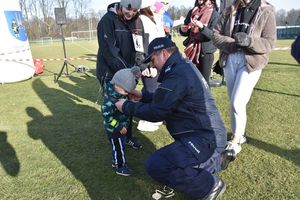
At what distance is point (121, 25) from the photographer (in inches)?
149

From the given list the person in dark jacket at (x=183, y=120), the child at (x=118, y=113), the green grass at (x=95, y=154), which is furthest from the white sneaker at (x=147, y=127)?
the person in dark jacket at (x=183, y=120)

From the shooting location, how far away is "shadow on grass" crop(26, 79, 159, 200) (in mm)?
3365

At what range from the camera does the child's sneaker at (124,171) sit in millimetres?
3585

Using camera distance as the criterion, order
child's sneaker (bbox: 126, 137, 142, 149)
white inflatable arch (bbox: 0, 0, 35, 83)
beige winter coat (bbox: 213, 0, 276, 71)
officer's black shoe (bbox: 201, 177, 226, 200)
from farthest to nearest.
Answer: white inflatable arch (bbox: 0, 0, 35, 83), child's sneaker (bbox: 126, 137, 142, 149), beige winter coat (bbox: 213, 0, 276, 71), officer's black shoe (bbox: 201, 177, 226, 200)

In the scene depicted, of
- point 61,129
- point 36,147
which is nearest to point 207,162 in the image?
point 36,147

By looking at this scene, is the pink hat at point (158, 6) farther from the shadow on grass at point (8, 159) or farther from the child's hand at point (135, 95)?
the shadow on grass at point (8, 159)

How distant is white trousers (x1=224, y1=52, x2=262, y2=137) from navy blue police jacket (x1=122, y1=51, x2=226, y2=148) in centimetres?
98

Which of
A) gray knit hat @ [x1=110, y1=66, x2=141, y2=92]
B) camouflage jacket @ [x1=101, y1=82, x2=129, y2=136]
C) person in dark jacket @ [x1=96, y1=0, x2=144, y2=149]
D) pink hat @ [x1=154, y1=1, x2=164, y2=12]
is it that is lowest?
Result: camouflage jacket @ [x1=101, y1=82, x2=129, y2=136]

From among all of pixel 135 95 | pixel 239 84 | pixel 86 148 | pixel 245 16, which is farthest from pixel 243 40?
pixel 86 148

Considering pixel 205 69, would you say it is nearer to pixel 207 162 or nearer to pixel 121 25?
pixel 121 25

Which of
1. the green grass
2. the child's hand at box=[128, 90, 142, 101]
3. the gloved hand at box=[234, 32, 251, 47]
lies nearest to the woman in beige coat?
the gloved hand at box=[234, 32, 251, 47]

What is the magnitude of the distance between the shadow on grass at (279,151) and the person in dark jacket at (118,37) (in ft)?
6.81

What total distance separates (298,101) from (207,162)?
14.5ft

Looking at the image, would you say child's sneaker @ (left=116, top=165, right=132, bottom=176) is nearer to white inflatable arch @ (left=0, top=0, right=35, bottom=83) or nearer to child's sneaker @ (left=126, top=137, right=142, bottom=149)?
child's sneaker @ (left=126, top=137, right=142, bottom=149)
